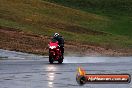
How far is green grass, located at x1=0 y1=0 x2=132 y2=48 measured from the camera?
2195 inches

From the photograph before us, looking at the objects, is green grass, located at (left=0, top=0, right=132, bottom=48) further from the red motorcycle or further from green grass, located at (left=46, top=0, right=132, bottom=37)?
the red motorcycle

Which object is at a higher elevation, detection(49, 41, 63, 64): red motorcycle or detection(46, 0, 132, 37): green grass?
detection(49, 41, 63, 64): red motorcycle

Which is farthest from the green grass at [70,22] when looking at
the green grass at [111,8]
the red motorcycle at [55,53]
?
the red motorcycle at [55,53]

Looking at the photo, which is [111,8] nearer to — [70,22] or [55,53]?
[70,22]

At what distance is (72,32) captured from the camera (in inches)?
2319

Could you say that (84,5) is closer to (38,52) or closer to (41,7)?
(41,7)

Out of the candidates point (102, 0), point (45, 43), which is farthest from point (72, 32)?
point (102, 0)

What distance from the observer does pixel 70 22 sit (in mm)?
67188

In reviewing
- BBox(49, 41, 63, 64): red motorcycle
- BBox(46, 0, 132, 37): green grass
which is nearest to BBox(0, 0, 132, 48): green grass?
BBox(46, 0, 132, 37): green grass

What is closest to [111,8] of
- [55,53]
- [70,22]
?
[70,22]

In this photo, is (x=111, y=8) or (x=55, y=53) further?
(x=111, y=8)

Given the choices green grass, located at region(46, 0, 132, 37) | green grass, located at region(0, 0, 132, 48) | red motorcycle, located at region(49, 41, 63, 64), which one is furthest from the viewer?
green grass, located at region(46, 0, 132, 37)

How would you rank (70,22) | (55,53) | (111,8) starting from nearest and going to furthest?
(55,53), (70,22), (111,8)

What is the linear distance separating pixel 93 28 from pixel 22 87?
163 ft
